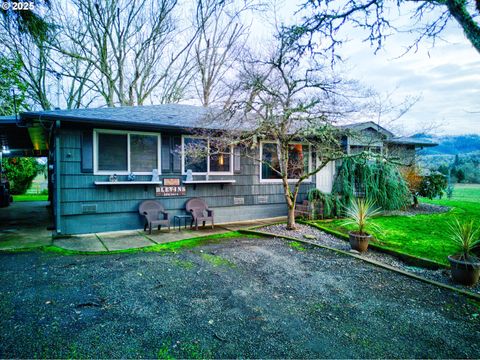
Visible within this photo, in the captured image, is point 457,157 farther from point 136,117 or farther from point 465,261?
point 136,117

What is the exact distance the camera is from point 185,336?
245 centimetres

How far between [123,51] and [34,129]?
35.6 ft

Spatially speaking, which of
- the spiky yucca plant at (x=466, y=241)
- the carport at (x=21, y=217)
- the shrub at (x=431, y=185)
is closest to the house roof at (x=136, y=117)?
the carport at (x=21, y=217)

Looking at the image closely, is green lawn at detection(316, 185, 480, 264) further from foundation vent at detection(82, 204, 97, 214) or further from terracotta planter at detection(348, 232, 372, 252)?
foundation vent at detection(82, 204, 97, 214)

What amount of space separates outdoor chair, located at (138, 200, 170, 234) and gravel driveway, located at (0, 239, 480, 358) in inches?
79.6

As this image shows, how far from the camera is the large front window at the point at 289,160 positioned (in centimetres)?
852

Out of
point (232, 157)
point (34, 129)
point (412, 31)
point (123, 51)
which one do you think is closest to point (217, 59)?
point (123, 51)

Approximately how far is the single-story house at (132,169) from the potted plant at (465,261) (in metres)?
2.56

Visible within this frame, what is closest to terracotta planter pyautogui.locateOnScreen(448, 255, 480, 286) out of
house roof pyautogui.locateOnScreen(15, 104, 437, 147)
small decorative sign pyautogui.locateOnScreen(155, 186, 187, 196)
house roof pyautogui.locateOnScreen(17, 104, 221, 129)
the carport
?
house roof pyautogui.locateOnScreen(15, 104, 437, 147)

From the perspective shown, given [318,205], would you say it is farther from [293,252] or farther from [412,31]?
[412,31]

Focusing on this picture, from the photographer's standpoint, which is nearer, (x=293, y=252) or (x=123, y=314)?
(x=123, y=314)

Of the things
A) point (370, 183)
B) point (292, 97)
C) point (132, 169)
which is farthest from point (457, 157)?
point (132, 169)

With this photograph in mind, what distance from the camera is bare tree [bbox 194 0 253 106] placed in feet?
50.8

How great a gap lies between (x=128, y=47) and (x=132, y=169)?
1240 cm
